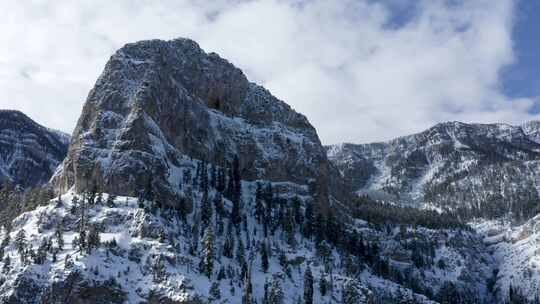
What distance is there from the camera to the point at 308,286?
175625 millimetres

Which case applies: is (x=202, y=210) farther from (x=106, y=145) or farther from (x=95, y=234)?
(x=95, y=234)

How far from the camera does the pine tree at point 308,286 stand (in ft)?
560

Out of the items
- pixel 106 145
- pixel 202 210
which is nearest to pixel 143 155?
pixel 106 145

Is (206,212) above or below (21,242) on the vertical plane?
above

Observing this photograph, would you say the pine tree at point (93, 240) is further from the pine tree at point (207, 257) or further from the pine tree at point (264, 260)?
the pine tree at point (264, 260)

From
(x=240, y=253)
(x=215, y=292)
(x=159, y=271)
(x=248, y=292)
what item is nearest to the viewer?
(x=159, y=271)

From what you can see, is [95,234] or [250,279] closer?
[95,234]

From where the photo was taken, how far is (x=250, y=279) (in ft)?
548

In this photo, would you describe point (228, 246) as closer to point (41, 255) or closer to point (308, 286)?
point (308, 286)

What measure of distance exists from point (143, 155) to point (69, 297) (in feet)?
204

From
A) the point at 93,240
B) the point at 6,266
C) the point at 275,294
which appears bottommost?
the point at 275,294

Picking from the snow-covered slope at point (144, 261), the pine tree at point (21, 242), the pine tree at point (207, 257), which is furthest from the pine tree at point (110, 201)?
the pine tree at point (207, 257)

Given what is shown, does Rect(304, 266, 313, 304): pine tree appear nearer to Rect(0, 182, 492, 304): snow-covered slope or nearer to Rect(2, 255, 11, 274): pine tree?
Rect(0, 182, 492, 304): snow-covered slope

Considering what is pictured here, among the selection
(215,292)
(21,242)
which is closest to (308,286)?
(215,292)
